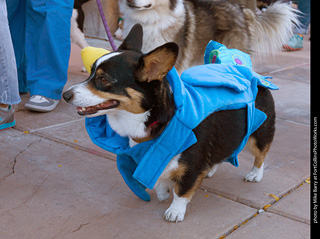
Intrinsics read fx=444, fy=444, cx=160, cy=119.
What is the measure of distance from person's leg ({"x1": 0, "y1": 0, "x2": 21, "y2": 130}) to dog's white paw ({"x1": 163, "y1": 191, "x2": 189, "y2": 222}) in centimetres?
189

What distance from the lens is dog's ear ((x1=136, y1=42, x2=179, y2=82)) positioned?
2314 mm

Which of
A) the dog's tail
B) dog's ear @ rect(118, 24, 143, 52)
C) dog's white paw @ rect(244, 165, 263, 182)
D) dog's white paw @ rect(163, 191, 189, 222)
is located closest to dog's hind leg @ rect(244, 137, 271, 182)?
dog's white paw @ rect(244, 165, 263, 182)

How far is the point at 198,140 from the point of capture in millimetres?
2666

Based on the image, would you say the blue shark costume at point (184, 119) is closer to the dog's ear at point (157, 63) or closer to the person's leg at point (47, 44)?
the dog's ear at point (157, 63)

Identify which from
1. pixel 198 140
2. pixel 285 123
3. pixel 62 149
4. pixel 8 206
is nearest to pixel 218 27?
pixel 285 123

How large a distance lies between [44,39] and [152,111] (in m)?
2.39

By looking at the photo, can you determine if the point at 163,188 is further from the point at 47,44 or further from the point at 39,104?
the point at 47,44

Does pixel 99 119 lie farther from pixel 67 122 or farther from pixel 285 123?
pixel 285 123

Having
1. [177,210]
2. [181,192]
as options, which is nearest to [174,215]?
[177,210]

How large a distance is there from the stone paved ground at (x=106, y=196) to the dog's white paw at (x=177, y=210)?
5 centimetres

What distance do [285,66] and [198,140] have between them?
564 centimetres

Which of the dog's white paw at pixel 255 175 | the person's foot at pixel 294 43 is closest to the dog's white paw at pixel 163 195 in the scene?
the dog's white paw at pixel 255 175

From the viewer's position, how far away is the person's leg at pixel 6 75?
147 inches

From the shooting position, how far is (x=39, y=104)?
4.45 meters
